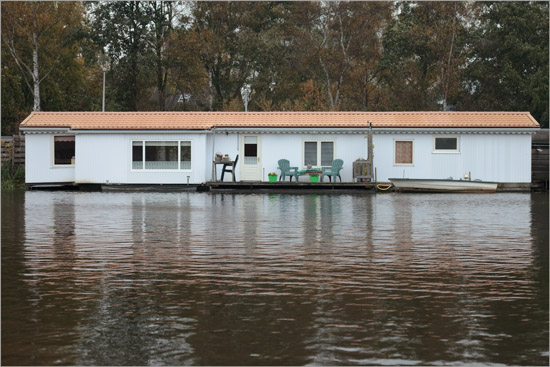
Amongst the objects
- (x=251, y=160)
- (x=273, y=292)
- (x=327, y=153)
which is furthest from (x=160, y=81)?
(x=273, y=292)

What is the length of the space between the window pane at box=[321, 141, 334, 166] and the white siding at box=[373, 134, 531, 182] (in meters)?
1.95

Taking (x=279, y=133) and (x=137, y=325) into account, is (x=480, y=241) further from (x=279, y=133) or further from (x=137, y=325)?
(x=279, y=133)

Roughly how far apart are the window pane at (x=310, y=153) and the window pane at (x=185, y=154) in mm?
5175

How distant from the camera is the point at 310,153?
3925cm

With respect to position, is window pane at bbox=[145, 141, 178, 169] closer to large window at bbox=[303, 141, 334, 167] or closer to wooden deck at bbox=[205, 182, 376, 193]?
wooden deck at bbox=[205, 182, 376, 193]

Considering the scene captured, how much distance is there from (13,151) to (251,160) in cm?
1193

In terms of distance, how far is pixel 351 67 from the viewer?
59.2 metres

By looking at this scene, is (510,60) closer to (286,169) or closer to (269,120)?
(269,120)

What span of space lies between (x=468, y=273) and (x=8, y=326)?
256 inches

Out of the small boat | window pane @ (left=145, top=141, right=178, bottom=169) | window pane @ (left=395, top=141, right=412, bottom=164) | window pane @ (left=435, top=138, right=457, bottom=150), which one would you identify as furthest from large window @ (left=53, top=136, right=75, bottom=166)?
window pane @ (left=435, top=138, right=457, bottom=150)

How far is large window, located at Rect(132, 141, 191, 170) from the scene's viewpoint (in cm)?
3884

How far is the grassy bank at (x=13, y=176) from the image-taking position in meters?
41.2

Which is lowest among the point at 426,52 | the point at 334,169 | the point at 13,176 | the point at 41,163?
the point at 13,176

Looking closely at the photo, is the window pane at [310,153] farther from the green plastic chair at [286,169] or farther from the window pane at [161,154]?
the window pane at [161,154]
